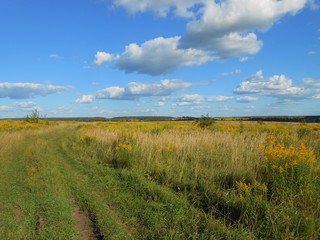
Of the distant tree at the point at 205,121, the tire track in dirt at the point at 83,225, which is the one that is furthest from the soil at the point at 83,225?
the distant tree at the point at 205,121

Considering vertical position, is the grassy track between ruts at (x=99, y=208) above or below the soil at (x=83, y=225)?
above

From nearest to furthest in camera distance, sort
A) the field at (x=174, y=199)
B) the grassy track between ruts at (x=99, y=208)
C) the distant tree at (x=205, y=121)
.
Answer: the field at (x=174, y=199), the grassy track between ruts at (x=99, y=208), the distant tree at (x=205, y=121)

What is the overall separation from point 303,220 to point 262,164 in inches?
100

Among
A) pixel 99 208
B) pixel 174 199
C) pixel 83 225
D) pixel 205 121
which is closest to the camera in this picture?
pixel 83 225

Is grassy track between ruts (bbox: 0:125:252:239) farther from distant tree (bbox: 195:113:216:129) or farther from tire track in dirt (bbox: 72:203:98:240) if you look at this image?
distant tree (bbox: 195:113:216:129)

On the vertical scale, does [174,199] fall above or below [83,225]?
above

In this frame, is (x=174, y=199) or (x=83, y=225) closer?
(x=83, y=225)

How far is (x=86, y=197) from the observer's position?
7914 mm

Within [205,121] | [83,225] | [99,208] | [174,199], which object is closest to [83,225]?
[83,225]

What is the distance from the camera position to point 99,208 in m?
6.98

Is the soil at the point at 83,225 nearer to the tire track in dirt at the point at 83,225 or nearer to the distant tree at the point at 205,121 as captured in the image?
the tire track in dirt at the point at 83,225

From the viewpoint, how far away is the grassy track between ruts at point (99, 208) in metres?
5.58

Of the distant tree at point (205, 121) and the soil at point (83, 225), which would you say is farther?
the distant tree at point (205, 121)

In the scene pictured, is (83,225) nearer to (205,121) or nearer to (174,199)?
(174,199)
